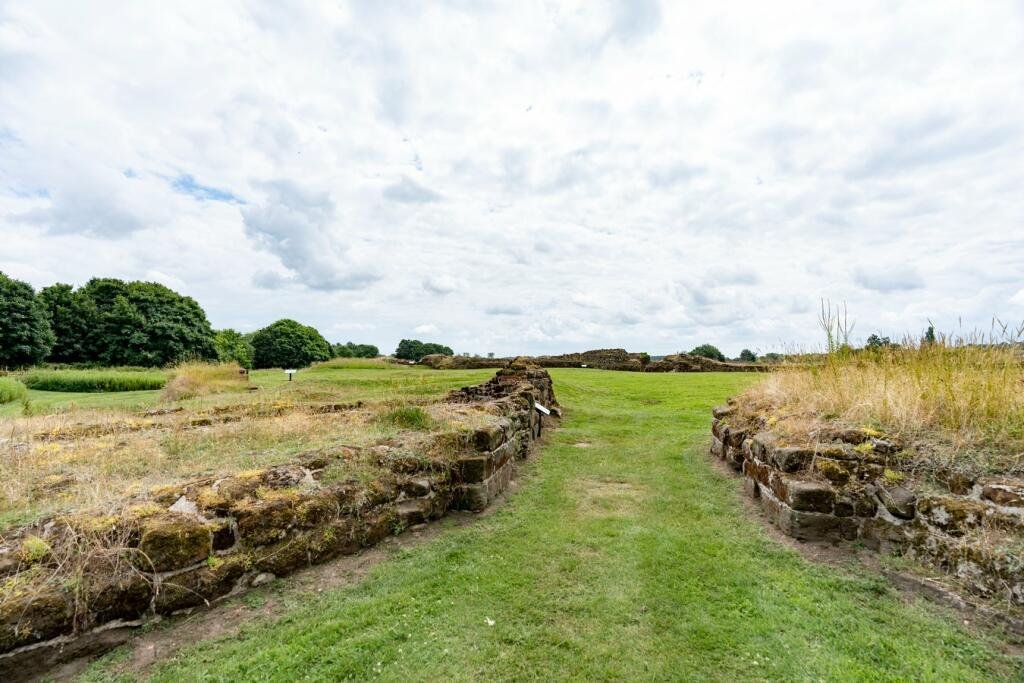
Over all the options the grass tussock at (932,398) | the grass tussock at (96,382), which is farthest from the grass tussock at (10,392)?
the grass tussock at (932,398)

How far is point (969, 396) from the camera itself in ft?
15.4

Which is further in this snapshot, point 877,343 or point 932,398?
point 877,343

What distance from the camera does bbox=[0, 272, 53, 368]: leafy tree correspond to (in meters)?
27.8

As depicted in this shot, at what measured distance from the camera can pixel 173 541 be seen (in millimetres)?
3365

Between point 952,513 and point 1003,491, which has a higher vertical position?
point 1003,491

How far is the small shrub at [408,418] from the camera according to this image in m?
6.16

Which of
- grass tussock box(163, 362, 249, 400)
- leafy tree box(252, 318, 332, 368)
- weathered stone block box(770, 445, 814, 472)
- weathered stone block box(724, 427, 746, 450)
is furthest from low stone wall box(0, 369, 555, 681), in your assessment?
leafy tree box(252, 318, 332, 368)

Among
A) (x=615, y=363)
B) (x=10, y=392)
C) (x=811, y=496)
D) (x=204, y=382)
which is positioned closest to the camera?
(x=811, y=496)

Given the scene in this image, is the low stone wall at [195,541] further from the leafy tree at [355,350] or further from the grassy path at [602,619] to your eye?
the leafy tree at [355,350]

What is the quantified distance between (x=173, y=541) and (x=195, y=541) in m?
0.14

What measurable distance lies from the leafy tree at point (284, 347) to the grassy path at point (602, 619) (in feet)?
168

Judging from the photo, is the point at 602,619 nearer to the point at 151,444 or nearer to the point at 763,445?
the point at 763,445

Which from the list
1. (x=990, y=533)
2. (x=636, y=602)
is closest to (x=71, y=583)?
(x=636, y=602)

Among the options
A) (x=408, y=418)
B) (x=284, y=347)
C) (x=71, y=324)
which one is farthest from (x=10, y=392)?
(x=284, y=347)
